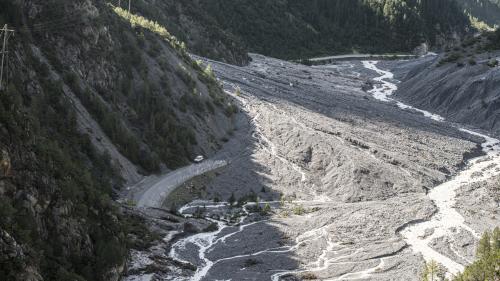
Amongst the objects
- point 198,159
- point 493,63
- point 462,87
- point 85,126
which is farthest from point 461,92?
point 85,126

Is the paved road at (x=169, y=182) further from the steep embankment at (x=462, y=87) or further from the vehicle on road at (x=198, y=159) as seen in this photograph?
the steep embankment at (x=462, y=87)

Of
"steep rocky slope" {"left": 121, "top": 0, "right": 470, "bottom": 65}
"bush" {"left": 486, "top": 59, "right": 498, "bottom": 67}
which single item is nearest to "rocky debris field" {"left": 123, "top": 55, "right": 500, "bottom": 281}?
"bush" {"left": 486, "top": 59, "right": 498, "bottom": 67}

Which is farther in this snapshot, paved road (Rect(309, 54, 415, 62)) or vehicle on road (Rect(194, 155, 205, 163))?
paved road (Rect(309, 54, 415, 62))

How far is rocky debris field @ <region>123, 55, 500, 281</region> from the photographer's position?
4675 cm

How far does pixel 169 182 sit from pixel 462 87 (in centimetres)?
6088

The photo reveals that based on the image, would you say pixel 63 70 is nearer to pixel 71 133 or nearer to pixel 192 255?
pixel 71 133

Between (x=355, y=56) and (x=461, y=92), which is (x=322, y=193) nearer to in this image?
Result: (x=461, y=92)

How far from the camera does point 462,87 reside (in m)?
109

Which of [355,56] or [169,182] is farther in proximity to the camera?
[355,56]

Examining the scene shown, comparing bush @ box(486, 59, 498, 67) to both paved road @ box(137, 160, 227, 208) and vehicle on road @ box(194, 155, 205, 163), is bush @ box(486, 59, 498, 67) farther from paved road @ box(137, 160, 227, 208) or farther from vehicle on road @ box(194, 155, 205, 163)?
vehicle on road @ box(194, 155, 205, 163)

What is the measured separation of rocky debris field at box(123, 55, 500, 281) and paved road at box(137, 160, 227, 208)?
1.71m

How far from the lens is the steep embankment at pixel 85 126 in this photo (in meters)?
35.2

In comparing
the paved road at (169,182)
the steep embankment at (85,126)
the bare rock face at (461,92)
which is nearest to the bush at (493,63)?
the bare rock face at (461,92)

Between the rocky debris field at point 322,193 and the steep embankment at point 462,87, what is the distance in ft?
20.0
